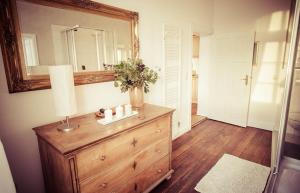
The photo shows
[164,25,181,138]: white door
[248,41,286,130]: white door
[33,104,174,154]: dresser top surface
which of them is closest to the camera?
[33,104,174,154]: dresser top surface

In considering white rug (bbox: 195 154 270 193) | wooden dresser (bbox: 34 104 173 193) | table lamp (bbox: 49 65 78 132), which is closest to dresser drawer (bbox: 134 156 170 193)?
wooden dresser (bbox: 34 104 173 193)

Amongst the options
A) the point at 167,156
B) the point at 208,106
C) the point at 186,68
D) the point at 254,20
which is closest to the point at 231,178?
the point at 167,156

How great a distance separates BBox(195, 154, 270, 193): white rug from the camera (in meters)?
2.08

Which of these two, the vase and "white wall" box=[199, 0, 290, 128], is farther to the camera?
"white wall" box=[199, 0, 290, 128]

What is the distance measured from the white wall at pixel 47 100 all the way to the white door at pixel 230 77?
115 cm

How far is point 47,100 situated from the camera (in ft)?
5.33

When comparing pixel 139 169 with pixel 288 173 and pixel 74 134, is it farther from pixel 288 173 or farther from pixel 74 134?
pixel 288 173

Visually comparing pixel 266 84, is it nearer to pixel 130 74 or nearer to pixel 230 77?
pixel 230 77

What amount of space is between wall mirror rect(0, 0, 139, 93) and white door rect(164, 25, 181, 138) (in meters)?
0.75

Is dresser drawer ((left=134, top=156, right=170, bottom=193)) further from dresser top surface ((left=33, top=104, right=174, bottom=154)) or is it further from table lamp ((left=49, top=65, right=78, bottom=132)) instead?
table lamp ((left=49, top=65, right=78, bottom=132))

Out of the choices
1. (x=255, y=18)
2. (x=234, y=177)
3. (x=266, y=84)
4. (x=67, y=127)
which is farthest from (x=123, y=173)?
(x=255, y=18)

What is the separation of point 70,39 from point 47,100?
0.59 meters

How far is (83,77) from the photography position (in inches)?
72.2

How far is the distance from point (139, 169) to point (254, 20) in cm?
347
